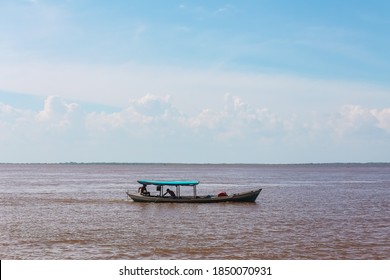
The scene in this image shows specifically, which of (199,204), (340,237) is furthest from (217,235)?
(199,204)

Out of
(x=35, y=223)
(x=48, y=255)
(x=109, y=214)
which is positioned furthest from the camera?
(x=109, y=214)

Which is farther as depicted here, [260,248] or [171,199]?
[171,199]

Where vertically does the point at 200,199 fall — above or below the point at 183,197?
below

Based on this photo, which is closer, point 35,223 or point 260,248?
point 260,248

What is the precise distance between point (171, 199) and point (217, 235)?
1869 centimetres

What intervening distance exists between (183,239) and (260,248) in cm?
468

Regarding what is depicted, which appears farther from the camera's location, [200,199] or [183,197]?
[183,197]

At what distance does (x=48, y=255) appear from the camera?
23.9 metres

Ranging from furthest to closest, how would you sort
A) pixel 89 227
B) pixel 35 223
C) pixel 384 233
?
pixel 35 223
pixel 89 227
pixel 384 233

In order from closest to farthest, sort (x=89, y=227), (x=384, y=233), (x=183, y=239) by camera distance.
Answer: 1. (x=183, y=239)
2. (x=384, y=233)
3. (x=89, y=227)

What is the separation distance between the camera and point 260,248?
25344mm
